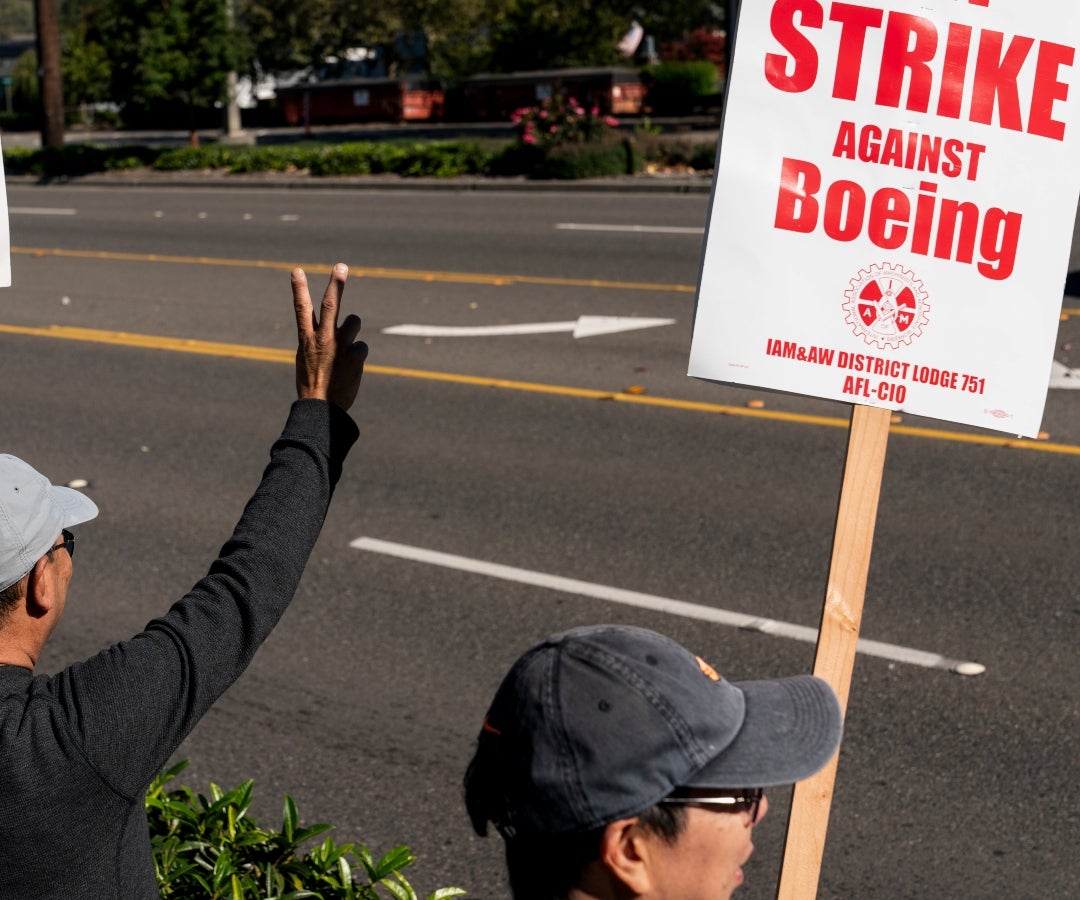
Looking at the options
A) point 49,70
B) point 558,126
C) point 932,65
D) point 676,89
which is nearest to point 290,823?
point 932,65

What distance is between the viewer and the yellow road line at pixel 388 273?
1385 cm

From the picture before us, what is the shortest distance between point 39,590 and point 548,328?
10.1m

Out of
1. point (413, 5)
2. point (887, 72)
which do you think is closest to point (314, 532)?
point (887, 72)

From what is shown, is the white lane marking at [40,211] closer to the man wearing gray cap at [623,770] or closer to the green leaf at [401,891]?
the green leaf at [401,891]

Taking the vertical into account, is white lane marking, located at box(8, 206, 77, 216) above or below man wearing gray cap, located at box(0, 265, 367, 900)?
below

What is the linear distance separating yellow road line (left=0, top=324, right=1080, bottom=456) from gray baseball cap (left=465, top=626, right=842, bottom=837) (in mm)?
7256

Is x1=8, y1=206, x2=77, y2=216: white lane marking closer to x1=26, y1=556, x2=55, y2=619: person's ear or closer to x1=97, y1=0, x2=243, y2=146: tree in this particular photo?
x1=97, y1=0, x2=243, y2=146: tree

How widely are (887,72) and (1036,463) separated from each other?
5.97 metres

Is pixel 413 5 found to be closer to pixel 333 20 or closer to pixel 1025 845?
pixel 333 20

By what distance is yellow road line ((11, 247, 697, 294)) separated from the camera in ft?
45.4

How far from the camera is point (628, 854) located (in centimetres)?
174

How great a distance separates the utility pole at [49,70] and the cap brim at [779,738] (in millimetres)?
29070

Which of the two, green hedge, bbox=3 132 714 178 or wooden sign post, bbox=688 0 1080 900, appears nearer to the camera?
wooden sign post, bbox=688 0 1080 900

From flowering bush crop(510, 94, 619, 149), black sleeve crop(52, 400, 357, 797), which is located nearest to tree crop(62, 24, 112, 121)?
flowering bush crop(510, 94, 619, 149)
